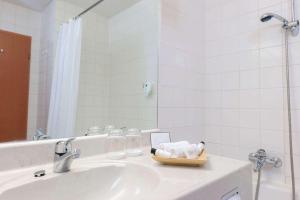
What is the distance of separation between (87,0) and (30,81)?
57 cm

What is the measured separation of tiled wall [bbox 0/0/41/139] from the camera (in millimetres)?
860

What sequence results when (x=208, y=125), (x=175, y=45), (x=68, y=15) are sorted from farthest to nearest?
(x=208, y=125) < (x=175, y=45) < (x=68, y=15)

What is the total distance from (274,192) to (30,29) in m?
1.67

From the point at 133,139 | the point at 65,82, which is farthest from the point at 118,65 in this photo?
the point at 133,139

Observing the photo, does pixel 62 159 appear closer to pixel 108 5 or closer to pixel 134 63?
pixel 134 63

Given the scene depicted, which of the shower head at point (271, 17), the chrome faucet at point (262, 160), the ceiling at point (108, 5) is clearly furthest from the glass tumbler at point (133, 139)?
the shower head at point (271, 17)

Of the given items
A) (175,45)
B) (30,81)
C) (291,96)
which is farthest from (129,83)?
(291,96)

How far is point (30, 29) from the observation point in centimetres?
92

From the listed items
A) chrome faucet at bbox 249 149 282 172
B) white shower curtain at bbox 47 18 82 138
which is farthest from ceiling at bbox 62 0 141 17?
A: chrome faucet at bbox 249 149 282 172

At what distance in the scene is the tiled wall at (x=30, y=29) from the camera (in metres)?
0.86

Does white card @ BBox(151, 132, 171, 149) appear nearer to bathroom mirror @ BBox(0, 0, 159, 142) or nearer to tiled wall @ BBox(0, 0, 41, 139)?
bathroom mirror @ BBox(0, 0, 159, 142)

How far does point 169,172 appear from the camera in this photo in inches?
30.1

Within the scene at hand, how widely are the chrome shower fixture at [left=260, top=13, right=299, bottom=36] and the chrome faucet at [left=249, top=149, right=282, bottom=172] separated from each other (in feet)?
2.69

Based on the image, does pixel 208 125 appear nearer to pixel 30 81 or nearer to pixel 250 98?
pixel 250 98
